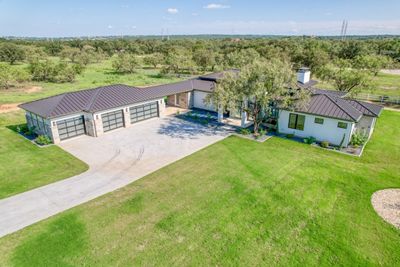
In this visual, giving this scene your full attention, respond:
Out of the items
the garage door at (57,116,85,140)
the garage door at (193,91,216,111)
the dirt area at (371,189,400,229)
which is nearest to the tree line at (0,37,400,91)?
the garage door at (193,91,216,111)

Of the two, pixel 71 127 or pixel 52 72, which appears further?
pixel 52 72

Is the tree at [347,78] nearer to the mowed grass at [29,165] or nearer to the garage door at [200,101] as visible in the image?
the garage door at [200,101]

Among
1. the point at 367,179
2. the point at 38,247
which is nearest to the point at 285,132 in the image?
the point at 367,179

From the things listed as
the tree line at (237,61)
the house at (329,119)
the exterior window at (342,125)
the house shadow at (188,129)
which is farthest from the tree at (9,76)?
the exterior window at (342,125)

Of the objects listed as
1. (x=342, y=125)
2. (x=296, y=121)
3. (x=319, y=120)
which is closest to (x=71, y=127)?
(x=296, y=121)

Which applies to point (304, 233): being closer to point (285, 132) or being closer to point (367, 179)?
point (367, 179)

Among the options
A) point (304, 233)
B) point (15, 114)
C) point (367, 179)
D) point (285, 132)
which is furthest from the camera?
point (15, 114)

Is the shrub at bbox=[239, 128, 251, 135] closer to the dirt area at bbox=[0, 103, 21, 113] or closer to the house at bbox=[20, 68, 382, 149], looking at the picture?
the house at bbox=[20, 68, 382, 149]

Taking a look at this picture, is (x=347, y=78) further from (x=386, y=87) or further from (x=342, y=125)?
(x=386, y=87)
